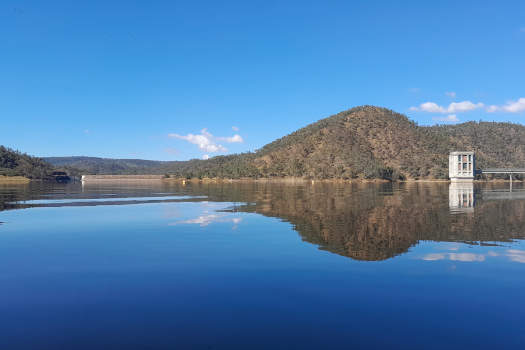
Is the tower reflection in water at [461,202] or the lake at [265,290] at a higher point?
the tower reflection in water at [461,202]

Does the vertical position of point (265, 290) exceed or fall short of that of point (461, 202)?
it falls short

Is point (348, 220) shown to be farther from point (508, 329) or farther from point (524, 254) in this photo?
point (508, 329)

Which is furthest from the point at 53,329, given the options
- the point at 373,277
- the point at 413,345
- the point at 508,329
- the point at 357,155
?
the point at 357,155

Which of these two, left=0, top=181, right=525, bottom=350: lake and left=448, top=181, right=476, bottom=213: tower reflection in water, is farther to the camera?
left=448, top=181, right=476, bottom=213: tower reflection in water

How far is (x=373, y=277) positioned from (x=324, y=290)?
2.13 metres

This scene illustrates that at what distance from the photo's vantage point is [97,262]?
14.2 metres

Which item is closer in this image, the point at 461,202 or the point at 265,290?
the point at 265,290

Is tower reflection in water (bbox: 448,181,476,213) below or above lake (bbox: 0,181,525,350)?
above

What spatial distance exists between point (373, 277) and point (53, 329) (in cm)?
895

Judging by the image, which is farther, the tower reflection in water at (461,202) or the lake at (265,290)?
the tower reflection in water at (461,202)

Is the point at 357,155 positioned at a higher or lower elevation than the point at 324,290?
higher

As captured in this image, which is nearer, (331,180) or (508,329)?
(508,329)

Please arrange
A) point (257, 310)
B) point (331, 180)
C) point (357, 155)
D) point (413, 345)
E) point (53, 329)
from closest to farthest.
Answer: point (413, 345) < point (53, 329) < point (257, 310) < point (331, 180) < point (357, 155)

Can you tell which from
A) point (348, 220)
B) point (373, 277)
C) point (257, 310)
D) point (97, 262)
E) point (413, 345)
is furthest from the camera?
point (348, 220)
